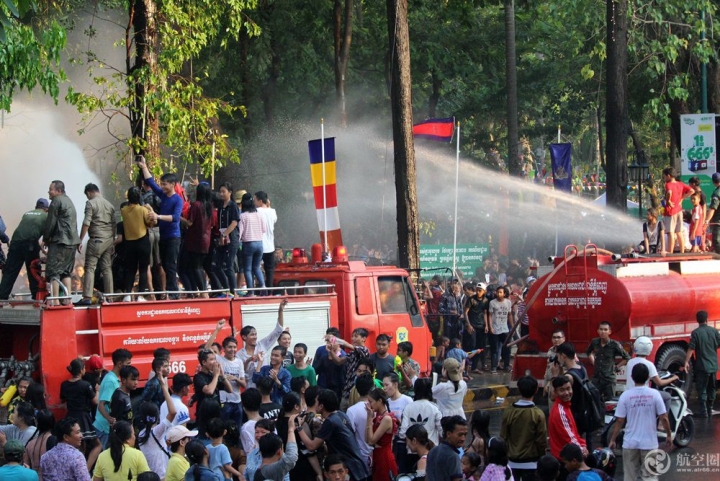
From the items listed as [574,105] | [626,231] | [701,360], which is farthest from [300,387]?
[574,105]

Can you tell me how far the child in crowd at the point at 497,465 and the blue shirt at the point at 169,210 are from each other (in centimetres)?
701

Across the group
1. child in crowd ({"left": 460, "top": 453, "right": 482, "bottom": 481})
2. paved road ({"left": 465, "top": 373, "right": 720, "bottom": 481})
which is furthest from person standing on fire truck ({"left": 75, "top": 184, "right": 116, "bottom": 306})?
child in crowd ({"left": 460, "top": 453, "right": 482, "bottom": 481})

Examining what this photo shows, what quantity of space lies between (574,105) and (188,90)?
23885mm

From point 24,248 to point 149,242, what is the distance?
5.89 ft

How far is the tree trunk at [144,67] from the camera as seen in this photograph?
15695 mm

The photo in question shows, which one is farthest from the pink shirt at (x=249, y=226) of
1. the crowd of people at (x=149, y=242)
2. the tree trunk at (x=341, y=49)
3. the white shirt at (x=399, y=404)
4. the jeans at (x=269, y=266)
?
the tree trunk at (x=341, y=49)

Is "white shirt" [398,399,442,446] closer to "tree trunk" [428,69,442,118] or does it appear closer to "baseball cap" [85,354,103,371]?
"baseball cap" [85,354,103,371]

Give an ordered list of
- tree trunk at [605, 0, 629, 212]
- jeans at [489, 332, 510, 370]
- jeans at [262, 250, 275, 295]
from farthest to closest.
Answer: tree trunk at [605, 0, 629, 212] → jeans at [489, 332, 510, 370] → jeans at [262, 250, 275, 295]

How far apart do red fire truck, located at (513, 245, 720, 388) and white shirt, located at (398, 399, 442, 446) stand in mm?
6728

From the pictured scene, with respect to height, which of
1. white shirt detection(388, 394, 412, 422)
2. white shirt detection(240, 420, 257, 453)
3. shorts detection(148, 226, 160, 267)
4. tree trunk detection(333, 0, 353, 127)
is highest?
tree trunk detection(333, 0, 353, 127)

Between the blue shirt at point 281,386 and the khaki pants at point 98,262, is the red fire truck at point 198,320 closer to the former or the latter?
the khaki pants at point 98,262

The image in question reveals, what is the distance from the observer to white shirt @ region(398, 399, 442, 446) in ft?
28.8

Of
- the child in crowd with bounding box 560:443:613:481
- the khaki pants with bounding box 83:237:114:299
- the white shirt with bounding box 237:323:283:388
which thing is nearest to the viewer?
the child in crowd with bounding box 560:443:613:481

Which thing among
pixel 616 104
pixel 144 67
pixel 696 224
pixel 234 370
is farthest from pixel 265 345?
pixel 616 104
